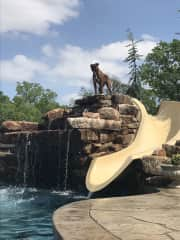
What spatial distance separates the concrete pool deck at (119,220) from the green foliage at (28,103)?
4561 centimetres

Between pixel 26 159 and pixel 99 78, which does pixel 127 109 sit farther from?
pixel 26 159

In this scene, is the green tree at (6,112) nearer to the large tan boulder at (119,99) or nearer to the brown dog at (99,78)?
the brown dog at (99,78)

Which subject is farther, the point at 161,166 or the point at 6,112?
the point at 6,112

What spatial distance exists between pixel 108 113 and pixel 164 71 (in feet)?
58.6

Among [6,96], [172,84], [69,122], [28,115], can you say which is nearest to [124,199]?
[69,122]

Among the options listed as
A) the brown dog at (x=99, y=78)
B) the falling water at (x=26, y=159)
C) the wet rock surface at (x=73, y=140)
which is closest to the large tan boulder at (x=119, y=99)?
the wet rock surface at (x=73, y=140)

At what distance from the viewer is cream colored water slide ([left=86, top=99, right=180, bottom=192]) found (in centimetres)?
1086

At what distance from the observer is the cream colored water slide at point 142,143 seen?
428 inches

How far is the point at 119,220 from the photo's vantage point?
4.34 metres

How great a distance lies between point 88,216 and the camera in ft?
15.1

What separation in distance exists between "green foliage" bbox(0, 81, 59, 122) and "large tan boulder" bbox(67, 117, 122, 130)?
1450 inches

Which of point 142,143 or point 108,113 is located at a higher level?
point 108,113

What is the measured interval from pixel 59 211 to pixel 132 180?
22.7 feet

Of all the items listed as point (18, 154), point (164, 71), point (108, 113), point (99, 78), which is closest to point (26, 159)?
point (18, 154)
